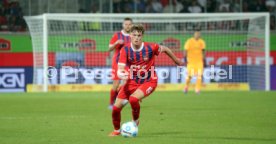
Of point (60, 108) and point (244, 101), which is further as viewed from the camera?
point (244, 101)

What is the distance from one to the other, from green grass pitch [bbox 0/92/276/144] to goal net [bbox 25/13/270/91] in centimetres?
609

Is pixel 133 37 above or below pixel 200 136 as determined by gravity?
above

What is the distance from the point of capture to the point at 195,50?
25.9 m

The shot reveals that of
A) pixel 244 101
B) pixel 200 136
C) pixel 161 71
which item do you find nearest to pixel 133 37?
pixel 200 136

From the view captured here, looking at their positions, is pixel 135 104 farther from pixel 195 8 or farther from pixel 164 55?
pixel 195 8

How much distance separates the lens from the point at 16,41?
2867cm

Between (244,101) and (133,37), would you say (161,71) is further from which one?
(133,37)

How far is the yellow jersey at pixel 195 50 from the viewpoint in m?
25.8

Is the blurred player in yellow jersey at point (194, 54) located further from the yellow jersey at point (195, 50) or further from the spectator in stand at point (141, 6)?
the spectator in stand at point (141, 6)

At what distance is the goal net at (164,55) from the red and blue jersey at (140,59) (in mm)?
15816

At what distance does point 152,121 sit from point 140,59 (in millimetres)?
2824

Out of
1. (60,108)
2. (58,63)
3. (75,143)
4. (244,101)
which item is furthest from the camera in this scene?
(58,63)

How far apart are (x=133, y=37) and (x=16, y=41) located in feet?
58.2

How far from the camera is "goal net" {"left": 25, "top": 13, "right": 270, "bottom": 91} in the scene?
2816 centimetres
